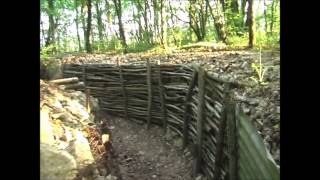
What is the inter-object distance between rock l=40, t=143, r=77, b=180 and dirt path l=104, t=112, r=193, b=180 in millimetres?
1627

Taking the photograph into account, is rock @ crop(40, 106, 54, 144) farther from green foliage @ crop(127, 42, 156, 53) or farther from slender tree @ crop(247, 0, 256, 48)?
green foliage @ crop(127, 42, 156, 53)

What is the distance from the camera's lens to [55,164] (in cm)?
209

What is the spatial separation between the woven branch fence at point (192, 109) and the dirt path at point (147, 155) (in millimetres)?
182

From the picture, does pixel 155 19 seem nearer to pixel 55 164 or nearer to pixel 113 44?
pixel 113 44

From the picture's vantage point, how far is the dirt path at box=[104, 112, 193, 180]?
420cm

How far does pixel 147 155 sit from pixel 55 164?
8.99 feet

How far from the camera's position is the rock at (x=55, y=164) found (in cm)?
206

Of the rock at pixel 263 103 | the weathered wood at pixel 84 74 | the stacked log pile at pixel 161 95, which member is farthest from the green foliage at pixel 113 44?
the rock at pixel 263 103

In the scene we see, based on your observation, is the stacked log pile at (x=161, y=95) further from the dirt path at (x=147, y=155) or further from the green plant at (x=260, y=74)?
the green plant at (x=260, y=74)

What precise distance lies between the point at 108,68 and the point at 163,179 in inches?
117

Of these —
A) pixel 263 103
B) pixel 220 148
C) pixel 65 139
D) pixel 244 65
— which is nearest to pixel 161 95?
pixel 244 65

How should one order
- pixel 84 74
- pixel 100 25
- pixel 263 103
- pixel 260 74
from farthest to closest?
pixel 100 25
pixel 84 74
pixel 260 74
pixel 263 103

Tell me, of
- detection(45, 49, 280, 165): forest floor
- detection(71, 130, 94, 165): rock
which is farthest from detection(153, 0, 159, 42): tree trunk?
detection(71, 130, 94, 165): rock
